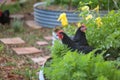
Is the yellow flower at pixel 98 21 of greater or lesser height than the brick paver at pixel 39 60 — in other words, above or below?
above

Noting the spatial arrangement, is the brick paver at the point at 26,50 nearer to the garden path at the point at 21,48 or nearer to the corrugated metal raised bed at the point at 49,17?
the garden path at the point at 21,48

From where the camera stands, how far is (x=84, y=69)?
8.48 ft

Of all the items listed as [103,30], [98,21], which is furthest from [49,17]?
[103,30]

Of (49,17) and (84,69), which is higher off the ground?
(84,69)

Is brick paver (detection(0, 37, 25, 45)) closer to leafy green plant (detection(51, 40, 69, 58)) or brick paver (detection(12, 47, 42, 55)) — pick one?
brick paver (detection(12, 47, 42, 55))

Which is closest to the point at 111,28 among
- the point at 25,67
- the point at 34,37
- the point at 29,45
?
the point at 25,67

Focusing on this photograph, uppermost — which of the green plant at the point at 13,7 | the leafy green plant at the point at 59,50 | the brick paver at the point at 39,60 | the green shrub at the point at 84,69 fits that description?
the green shrub at the point at 84,69

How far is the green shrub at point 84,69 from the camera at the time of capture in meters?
Answer: 2.53

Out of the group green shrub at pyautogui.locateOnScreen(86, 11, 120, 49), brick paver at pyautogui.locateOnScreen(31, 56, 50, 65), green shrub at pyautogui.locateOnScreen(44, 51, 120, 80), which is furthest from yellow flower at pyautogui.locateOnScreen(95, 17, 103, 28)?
brick paver at pyautogui.locateOnScreen(31, 56, 50, 65)

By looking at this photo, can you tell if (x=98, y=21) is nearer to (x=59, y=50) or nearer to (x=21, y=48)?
(x=59, y=50)

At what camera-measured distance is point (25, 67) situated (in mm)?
4852

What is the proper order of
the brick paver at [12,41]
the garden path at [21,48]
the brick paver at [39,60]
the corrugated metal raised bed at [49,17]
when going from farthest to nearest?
the corrugated metal raised bed at [49,17]
the brick paver at [12,41]
the garden path at [21,48]
the brick paver at [39,60]

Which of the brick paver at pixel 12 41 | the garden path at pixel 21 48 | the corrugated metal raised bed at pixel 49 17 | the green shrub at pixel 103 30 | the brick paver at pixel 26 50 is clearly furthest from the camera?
the corrugated metal raised bed at pixel 49 17

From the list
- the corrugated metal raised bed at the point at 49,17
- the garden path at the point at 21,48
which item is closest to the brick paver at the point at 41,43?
the garden path at the point at 21,48
